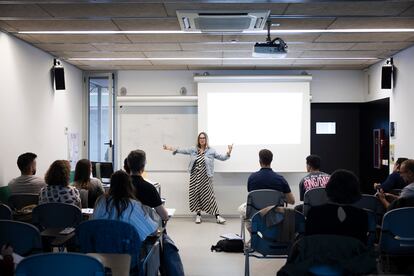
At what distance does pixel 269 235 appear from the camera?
3.82 metres

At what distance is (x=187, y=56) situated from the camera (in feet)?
22.6

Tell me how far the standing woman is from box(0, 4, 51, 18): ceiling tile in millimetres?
3750

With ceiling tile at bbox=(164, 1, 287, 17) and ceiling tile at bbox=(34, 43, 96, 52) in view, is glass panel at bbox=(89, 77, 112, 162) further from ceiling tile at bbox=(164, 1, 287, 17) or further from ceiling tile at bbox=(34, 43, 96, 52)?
ceiling tile at bbox=(164, 1, 287, 17)

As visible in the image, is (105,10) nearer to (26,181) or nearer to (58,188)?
(58,188)

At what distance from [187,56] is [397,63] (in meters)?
3.08

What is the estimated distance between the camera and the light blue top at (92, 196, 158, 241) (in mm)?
3215

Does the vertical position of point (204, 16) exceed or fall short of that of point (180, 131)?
it exceeds it

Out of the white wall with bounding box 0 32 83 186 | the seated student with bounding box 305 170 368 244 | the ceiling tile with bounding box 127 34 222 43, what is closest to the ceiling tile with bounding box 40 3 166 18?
the ceiling tile with bounding box 127 34 222 43

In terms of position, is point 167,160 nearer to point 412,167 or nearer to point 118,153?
point 118,153

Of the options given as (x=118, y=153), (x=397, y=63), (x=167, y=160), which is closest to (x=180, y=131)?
(x=167, y=160)

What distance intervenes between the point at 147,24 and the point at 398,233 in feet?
10.7

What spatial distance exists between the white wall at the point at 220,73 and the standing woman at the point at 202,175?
1.38 ft

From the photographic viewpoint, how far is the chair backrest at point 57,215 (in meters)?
3.77

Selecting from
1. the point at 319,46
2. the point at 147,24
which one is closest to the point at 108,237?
the point at 147,24
